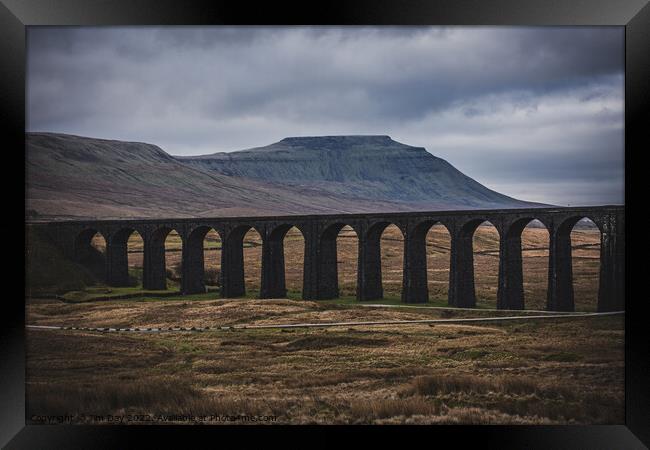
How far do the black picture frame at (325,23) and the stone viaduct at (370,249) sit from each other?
78.4 feet

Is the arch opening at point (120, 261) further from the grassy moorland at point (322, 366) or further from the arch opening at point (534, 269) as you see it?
the arch opening at point (534, 269)

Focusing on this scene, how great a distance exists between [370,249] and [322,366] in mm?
25321

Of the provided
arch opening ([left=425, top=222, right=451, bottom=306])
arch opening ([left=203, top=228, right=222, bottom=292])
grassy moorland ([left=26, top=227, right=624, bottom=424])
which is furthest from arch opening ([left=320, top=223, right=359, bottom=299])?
arch opening ([left=203, top=228, right=222, bottom=292])

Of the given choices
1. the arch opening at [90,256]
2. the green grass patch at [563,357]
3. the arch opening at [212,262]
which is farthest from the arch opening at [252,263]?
the green grass patch at [563,357]

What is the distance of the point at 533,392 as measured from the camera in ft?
72.3

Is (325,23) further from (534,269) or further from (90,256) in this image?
(534,269)

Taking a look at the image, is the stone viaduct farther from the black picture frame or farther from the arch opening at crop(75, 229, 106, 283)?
the black picture frame

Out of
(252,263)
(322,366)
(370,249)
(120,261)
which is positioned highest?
(370,249)

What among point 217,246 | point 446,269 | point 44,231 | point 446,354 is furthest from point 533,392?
point 217,246

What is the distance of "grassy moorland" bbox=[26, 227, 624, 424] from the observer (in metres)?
20.1

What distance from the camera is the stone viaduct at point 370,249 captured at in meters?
44.2

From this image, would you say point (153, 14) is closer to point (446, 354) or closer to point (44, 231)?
point (446, 354)

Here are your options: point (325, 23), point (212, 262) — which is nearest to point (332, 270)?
point (325, 23)

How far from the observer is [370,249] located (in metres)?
54.3
